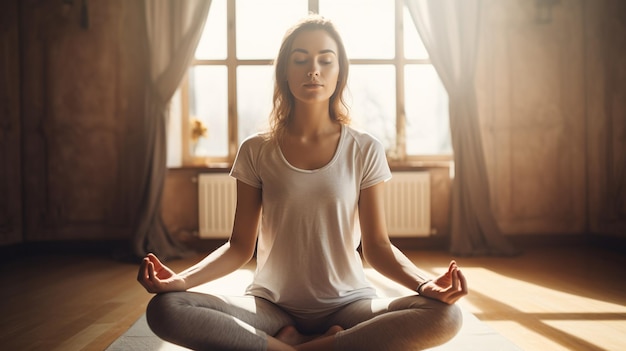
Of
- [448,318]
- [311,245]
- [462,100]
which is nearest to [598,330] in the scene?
[448,318]

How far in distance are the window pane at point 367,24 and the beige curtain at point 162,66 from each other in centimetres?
110

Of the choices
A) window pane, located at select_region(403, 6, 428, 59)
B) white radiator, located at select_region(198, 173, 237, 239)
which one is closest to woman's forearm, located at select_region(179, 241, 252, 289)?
white radiator, located at select_region(198, 173, 237, 239)

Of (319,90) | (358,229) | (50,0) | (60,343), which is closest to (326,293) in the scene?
(358,229)

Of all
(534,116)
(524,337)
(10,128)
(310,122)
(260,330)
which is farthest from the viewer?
(534,116)

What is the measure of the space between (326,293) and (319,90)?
0.54 metres

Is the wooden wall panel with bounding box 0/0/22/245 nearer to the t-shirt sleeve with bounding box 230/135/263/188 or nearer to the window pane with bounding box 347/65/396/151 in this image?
the window pane with bounding box 347/65/396/151

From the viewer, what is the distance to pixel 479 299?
2357mm

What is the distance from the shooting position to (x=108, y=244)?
3906 millimetres

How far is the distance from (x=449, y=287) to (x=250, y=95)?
328cm

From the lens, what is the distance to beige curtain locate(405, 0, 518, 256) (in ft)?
12.2

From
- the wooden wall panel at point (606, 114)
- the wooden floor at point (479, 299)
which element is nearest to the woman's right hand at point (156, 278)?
the wooden floor at point (479, 299)

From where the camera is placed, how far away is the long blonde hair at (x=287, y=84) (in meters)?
1.36

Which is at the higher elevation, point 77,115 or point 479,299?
point 77,115

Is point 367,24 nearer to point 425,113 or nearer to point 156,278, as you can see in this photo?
point 425,113
